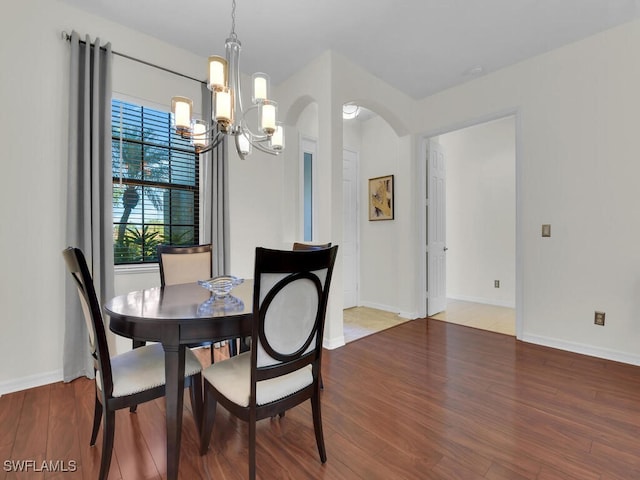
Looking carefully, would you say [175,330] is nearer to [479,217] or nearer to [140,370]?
[140,370]

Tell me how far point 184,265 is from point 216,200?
2.76ft

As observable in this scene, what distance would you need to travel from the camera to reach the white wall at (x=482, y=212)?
473cm

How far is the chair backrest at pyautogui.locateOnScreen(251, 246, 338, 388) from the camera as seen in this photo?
4.11 feet

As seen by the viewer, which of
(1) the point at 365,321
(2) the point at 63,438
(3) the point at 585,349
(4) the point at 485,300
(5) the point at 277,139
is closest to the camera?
(2) the point at 63,438

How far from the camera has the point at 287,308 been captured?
4.45ft

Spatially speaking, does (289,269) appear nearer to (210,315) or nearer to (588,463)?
(210,315)

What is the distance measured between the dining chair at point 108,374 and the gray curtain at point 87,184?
1.05m

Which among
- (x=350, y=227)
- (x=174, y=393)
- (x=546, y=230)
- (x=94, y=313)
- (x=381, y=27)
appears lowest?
(x=174, y=393)

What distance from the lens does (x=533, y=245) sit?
3.16 meters

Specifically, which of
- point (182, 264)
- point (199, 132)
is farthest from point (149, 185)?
point (199, 132)

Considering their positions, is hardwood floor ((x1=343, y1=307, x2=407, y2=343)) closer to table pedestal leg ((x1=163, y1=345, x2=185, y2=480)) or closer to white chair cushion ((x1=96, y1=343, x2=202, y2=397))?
white chair cushion ((x1=96, y1=343, x2=202, y2=397))

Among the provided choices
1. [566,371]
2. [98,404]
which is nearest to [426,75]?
[566,371]

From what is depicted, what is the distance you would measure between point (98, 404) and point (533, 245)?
3.73m

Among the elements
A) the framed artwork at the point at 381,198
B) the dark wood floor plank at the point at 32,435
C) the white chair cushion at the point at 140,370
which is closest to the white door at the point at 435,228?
the framed artwork at the point at 381,198
